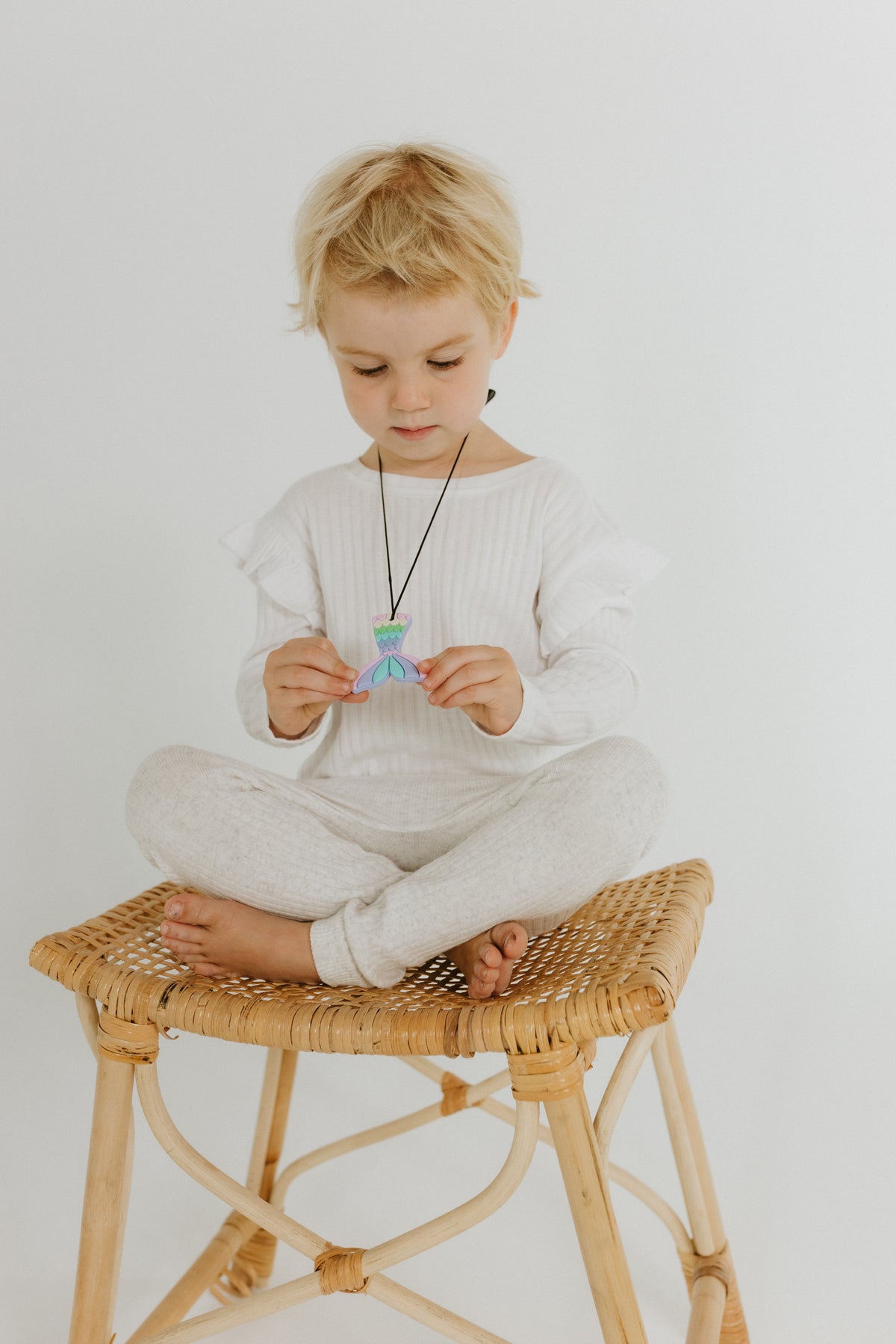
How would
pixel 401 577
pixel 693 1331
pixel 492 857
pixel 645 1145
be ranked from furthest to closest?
pixel 645 1145, pixel 401 577, pixel 693 1331, pixel 492 857

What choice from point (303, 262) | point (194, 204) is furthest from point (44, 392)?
point (303, 262)

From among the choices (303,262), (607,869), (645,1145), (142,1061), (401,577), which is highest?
(303,262)

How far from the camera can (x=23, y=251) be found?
1.91 metres

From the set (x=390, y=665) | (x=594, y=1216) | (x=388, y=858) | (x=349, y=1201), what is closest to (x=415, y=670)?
(x=390, y=665)

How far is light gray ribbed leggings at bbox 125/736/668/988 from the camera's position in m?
1.08

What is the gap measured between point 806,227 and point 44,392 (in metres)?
1.02

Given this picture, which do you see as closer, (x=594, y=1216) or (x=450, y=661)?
(x=594, y=1216)

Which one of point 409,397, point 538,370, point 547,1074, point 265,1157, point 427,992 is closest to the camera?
point 547,1074

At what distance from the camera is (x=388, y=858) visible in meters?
1.22

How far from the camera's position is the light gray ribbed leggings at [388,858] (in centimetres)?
108

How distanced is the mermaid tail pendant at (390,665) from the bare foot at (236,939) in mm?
200

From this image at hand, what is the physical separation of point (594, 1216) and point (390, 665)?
1.43 ft

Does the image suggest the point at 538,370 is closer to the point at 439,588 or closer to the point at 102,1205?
the point at 439,588

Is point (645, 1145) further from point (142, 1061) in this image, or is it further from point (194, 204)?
point (194, 204)
